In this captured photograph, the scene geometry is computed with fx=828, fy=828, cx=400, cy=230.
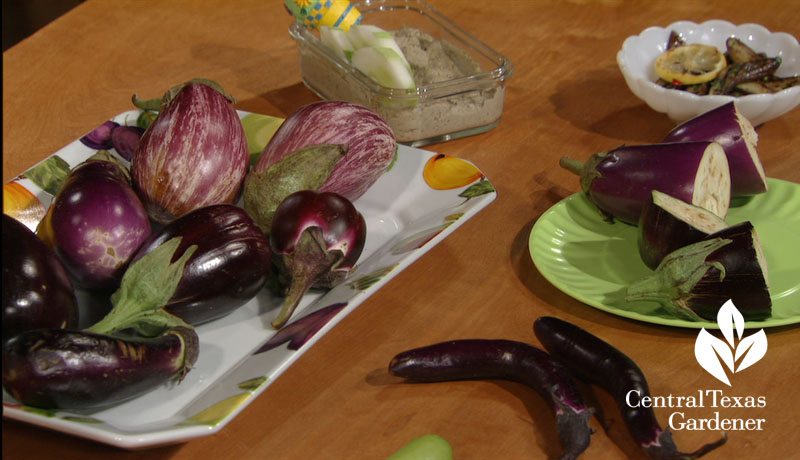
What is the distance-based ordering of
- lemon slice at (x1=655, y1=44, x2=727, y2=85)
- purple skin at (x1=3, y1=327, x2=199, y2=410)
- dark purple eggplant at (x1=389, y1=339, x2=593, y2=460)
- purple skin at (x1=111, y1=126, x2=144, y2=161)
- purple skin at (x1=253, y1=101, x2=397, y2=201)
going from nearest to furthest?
purple skin at (x1=3, y1=327, x2=199, y2=410)
dark purple eggplant at (x1=389, y1=339, x2=593, y2=460)
purple skin at (x1=253, y1=101, x2=397, y2=201)
purple skin at (x1=111, y1=126, x2=144, y2=161)
lemon slice at (x1=655, y1=44, x2=727, y2=85)

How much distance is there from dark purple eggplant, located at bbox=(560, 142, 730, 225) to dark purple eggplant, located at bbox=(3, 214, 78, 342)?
1.58 feet

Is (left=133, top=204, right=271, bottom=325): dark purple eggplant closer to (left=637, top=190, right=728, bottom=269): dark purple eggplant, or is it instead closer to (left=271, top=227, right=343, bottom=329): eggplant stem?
(left=271, top=227, right=343, bottom=329): eggplant stem

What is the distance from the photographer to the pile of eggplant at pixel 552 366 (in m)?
0.58

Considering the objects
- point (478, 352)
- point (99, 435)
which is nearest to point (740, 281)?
point (478, 352)

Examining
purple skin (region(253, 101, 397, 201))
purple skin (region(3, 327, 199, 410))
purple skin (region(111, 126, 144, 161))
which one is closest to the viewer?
purple skin (region(3, 327, 199, 410))

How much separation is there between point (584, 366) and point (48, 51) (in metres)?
0.92

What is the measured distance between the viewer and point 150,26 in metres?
1.26

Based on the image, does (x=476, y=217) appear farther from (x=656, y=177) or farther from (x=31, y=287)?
(x=31, y=287)

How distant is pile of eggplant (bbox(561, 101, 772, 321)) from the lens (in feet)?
2.07

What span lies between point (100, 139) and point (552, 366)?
54cm

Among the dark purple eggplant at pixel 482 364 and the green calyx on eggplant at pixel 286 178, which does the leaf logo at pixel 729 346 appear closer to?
the dark purple eggplant at pixel 482 364

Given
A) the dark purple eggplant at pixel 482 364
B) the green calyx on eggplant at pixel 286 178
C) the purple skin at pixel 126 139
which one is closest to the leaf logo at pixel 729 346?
the dark purple eggplant at pixel 482 364

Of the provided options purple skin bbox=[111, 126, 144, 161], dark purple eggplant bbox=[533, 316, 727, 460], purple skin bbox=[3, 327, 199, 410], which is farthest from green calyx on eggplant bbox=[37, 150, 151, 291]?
dark purple eggplant bbox=[533, 316, 727, 460]

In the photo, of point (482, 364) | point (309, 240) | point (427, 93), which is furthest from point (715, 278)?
point (427, 93)
